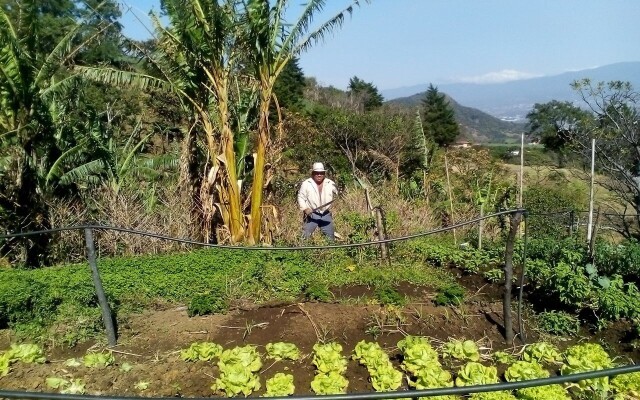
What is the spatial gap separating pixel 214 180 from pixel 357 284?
323 cm

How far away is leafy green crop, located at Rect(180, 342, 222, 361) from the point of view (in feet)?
15.1

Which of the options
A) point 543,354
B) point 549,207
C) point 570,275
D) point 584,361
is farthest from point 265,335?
point 549,207

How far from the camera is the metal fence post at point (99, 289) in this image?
15.5 feet

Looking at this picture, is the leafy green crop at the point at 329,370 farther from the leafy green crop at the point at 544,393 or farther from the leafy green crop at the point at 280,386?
the leafy green crop at the point at 544,393

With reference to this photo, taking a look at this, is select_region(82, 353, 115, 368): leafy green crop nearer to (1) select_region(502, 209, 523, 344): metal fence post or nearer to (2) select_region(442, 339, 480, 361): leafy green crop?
(2) select_region(442, 339, 480, 361): leafy green crop

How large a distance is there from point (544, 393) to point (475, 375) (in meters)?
0.57

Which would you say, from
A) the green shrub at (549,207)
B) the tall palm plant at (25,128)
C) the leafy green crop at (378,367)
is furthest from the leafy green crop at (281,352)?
the green shrub at (549,207)

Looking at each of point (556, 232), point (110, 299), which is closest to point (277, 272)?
point (110, 299)

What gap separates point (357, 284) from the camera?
268 inches

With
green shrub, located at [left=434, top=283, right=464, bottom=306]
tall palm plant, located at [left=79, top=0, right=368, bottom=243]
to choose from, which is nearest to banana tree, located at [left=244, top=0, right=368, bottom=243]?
tall palm plant, located at [left=79, top=0, right=368, bottom=243]

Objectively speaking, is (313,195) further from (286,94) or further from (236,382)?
(286,94)

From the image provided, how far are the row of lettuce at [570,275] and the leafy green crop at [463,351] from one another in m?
1.33

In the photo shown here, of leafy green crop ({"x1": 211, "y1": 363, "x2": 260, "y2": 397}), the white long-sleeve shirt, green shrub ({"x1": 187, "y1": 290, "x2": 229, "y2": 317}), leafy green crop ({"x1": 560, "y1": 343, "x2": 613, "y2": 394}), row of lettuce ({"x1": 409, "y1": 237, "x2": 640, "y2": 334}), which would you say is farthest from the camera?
the white long-sleeve shirt

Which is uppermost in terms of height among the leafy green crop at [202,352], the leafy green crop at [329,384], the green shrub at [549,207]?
the leafy green crop at [202,352]
